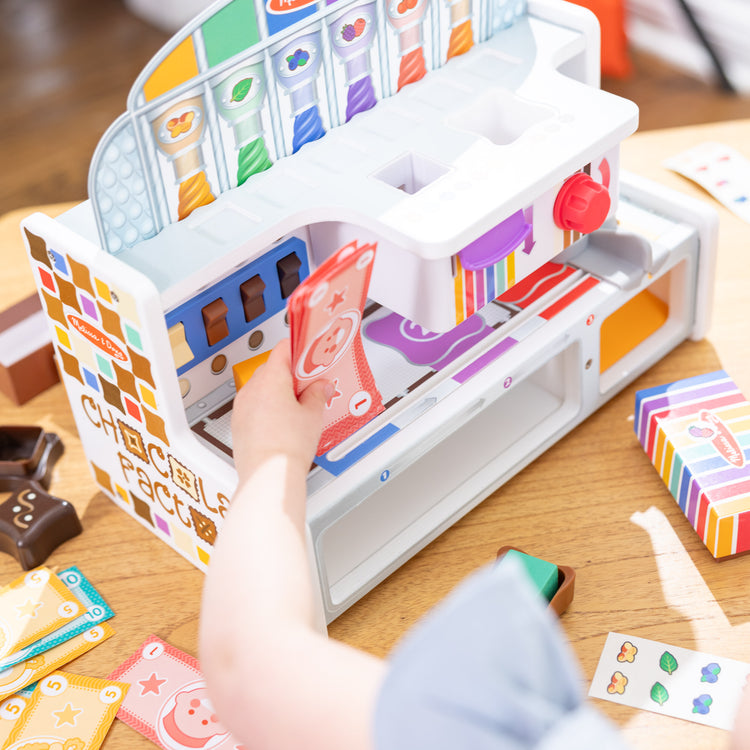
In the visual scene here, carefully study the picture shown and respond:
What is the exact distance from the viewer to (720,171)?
4.72 ft

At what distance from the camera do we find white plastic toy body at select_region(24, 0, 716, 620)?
34.4 inches

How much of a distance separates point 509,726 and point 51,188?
1.31 metres

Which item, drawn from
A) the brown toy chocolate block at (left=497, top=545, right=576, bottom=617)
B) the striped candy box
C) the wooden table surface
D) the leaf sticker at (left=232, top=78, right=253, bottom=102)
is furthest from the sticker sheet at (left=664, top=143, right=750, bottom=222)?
the leaf sticker at (left=232, top=78, right=253, bottom=102)

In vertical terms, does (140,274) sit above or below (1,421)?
above

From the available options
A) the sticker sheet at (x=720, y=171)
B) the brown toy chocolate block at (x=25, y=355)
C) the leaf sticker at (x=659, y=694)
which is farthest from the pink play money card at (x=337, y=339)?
the sticker sheet at (x=720, y=171)

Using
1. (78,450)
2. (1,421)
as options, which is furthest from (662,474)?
(1,421)

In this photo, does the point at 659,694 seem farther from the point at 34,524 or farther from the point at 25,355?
the point at 25,355

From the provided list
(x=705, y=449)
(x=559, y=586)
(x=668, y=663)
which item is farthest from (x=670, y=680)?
(x=705, y=449)

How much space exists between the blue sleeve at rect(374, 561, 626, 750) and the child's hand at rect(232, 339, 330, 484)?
0.31 m

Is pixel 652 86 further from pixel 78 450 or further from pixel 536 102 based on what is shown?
pixel 78 450

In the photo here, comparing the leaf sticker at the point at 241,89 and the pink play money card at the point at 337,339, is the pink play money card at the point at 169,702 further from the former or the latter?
the leaf sticker at the point at 241,89

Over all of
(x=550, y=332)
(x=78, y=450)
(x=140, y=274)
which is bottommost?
(x=78, y=450)

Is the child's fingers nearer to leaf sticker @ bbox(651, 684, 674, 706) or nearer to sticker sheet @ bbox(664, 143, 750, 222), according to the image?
leaf sticker @ bbox(651, 684, 674, 706)

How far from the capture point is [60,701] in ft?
3.01
